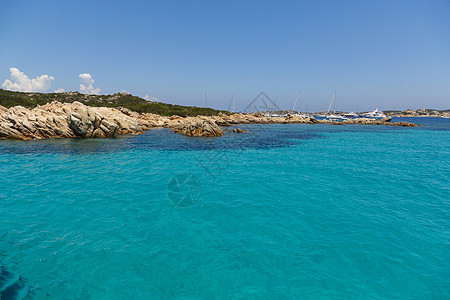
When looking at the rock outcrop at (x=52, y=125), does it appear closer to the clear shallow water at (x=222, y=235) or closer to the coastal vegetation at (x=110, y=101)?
the clear shallow water at (x=222, y=235)

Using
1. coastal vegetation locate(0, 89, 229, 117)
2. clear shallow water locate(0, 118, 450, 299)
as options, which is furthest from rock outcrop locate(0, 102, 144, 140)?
coastal vegetation locate(0, 89, 229, 117)

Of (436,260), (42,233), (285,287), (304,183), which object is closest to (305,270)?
(285,287)

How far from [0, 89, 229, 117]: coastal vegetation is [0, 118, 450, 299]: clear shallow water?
104810 mm

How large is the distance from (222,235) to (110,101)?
525 feet

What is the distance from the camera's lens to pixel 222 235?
37.4 ft

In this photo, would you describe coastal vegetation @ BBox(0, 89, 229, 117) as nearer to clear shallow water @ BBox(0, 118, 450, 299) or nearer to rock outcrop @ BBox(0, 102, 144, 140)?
rock outcrop @ BBox(0, 102, 144, 140)

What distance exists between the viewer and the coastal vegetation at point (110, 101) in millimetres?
112100

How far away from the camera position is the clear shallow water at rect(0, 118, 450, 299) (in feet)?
26.7

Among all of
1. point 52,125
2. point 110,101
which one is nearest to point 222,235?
point 52,125

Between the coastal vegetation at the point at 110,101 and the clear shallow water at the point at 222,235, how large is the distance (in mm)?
104810

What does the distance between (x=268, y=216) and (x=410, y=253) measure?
697 cm

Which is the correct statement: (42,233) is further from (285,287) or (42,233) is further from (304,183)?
(304,183)

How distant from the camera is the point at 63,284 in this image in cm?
798

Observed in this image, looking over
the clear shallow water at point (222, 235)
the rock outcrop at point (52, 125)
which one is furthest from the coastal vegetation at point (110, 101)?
the clear shallow water at point (222, 235)
